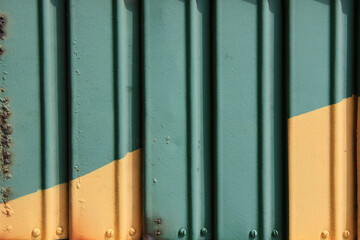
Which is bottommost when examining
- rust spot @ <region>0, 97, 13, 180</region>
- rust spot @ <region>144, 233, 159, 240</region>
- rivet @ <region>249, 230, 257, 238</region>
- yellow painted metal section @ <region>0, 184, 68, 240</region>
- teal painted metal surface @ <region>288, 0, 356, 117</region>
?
rust spot @ <region>144, 233, 159, 240</region>

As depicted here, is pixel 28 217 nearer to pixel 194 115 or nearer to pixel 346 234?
pixel 194 115

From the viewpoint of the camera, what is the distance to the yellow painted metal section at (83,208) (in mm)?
1182

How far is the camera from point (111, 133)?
3.90ft

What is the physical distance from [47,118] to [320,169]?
97cm

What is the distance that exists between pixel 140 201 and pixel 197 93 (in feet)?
1.41

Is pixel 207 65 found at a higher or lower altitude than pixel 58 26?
lower

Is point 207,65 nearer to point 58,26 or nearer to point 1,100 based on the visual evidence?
point 58,26

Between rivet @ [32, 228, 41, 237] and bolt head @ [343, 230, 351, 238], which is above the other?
rivet @ [32, 228, 41, 237]

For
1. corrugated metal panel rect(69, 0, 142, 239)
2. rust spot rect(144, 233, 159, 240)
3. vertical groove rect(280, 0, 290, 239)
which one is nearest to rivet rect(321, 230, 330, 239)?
vertical groove rect(280, 0, 290, 239)

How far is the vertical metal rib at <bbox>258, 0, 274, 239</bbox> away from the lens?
3.91 feet

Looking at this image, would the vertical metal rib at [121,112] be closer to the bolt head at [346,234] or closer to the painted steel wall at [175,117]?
the painted steel wall at [175,117]

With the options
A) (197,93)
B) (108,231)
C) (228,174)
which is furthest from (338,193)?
(108,231)

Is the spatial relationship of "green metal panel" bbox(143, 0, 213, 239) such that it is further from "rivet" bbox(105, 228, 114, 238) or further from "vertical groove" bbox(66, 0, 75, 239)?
"vertical groove" bbox(66, 0, 75, 239)

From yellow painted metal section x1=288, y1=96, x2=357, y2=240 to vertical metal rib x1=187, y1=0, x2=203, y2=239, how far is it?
0.32 m
